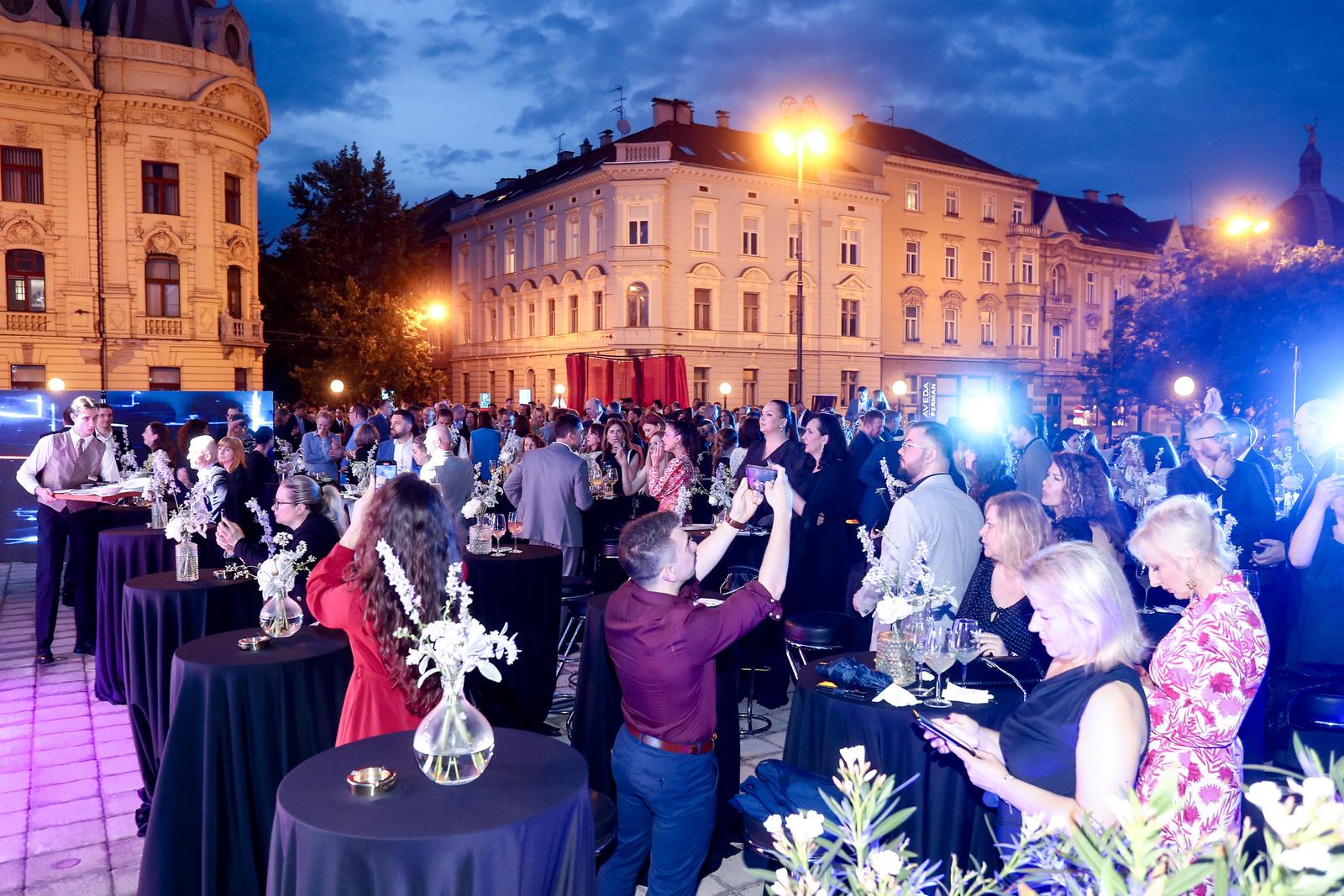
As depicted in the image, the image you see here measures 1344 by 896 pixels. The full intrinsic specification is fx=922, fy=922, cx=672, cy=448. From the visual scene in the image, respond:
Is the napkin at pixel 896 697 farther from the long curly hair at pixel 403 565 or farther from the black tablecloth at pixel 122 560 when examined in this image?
the black tablecloth at pixel 122 560

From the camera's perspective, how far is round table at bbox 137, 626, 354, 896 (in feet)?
12.3

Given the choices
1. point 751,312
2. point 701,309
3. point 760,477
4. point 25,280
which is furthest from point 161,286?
point 760,477

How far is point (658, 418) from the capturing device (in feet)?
40.7

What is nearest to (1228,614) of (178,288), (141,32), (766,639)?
(766,639)

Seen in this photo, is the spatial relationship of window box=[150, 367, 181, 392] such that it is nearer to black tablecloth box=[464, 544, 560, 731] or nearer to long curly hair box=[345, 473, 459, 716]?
black tablecloth box=[464, 544, 560, 731]

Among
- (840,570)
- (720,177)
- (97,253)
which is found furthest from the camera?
(720,177)

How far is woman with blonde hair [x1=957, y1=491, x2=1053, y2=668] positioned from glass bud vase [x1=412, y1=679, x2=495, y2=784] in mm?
2251

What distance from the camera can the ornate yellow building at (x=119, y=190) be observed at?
27.0 m

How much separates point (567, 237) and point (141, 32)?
1540 centimetres

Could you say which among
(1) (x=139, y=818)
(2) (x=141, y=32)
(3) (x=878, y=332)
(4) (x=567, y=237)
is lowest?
(1) (x=139, y=818)

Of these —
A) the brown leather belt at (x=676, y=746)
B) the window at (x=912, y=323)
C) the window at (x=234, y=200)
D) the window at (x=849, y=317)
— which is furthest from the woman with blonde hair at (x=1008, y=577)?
the window at (x=912, y=323)

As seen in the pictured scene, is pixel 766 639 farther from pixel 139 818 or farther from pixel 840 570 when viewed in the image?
pixel 139 818

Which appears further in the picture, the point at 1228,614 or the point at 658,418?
the point at 658,418

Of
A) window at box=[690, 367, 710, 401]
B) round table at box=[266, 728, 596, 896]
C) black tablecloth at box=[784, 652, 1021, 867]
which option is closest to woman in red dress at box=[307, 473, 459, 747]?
round table at box=[266, 728, 596, 896]
